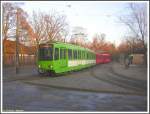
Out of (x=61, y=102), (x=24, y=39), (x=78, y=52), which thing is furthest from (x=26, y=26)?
(x=61, y=102)

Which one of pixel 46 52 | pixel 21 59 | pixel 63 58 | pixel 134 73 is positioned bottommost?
pixel 134 73

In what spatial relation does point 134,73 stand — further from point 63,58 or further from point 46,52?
point 46,52

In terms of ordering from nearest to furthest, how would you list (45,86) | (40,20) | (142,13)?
(45,86)
(142,13)
(40,20)

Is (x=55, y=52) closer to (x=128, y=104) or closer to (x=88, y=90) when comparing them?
(x=88, y=90)

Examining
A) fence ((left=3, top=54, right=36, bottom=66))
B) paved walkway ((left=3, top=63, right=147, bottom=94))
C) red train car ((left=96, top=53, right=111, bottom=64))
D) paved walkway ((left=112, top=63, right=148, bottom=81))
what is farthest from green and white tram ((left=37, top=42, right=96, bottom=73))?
red train car ((left=96, top=53, right=111, bottom=64))

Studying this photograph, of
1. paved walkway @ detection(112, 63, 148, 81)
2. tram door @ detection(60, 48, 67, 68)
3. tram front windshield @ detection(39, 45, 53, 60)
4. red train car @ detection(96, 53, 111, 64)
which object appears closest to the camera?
paved walkway @ detection(112, 63, 148, 81)

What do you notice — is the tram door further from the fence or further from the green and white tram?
the fence

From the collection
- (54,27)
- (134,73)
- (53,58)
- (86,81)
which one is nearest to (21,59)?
(54,27)

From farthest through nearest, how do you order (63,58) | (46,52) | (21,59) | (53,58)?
(21,59) → (63,58) → (46,52) → (53,58)

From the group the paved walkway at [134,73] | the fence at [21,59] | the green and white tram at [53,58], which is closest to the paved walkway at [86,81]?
the paved walkway at [134,73]

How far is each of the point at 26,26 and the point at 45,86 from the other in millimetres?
33203

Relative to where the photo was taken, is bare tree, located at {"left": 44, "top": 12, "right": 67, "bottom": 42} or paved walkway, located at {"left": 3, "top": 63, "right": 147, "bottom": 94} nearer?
paved walkway, located at {"left": 3, "top": 63, "right": 147, "bottom": 94}

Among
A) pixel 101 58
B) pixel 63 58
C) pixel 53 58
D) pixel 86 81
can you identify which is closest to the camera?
pixel 86 81

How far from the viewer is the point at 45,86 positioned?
19531 mm
